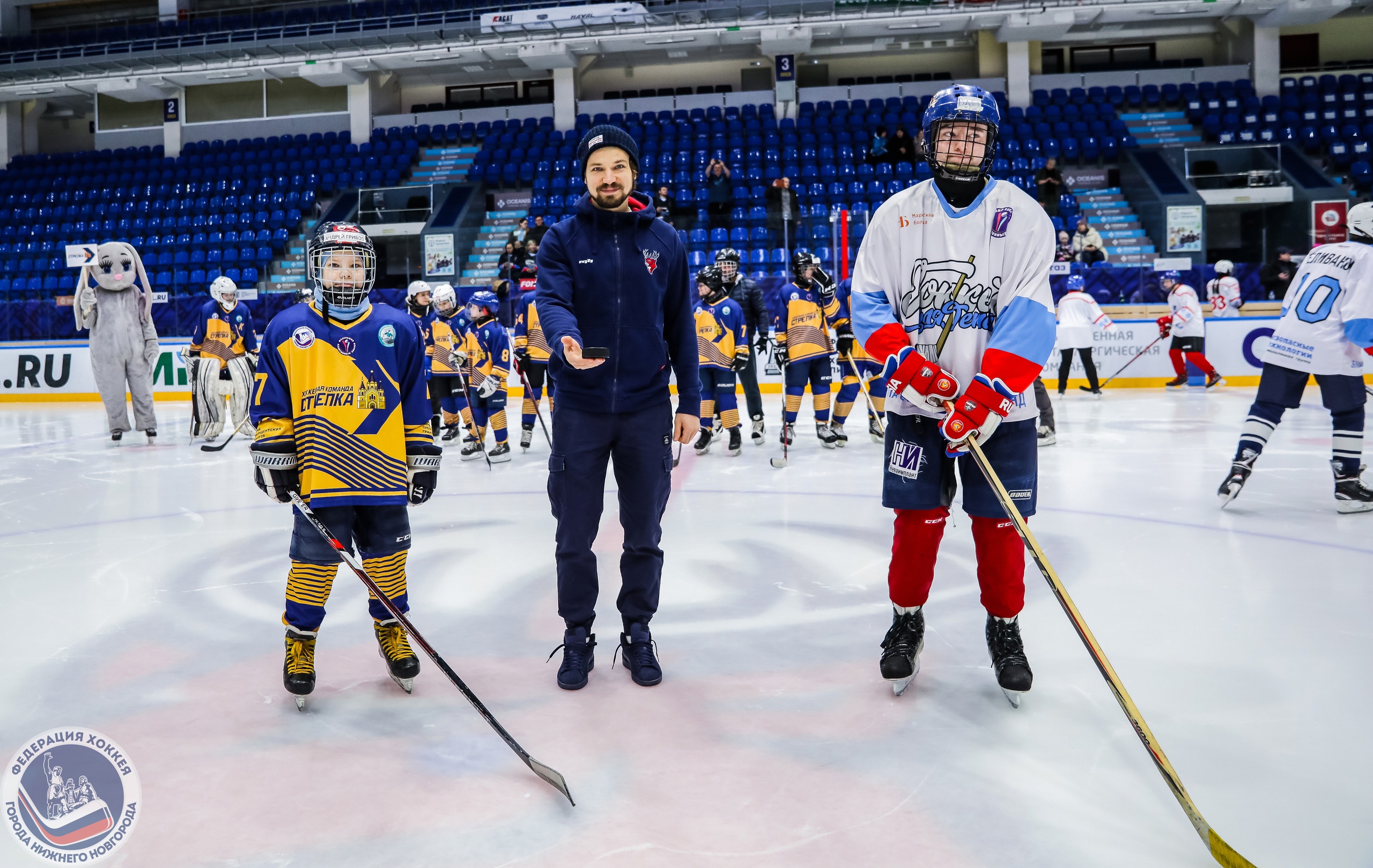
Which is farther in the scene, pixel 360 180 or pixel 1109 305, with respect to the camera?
pixel 360 180

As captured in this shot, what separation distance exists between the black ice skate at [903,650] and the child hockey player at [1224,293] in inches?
481

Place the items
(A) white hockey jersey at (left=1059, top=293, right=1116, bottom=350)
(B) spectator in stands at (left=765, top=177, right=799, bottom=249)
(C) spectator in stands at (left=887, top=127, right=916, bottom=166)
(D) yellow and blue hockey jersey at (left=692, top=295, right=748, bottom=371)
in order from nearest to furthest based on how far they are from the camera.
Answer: (D) yellow and blue hockey jersey at (left=692, top=295, right=748, bottom=371) < (A) white hockey jersey at (left=1059, top=293, right=1116, bottom=350) < (B) spectator in stands at (left=765, top=177, right=799, bottom=249) < (C) spectator in stands at (left=887, top=127, right=916, bottom=166)

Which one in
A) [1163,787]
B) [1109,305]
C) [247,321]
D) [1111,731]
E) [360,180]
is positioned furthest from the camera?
[360,180]

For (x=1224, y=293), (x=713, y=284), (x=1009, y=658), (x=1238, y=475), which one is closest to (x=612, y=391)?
(x=1009, y=658)

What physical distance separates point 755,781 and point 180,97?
25.0 meters

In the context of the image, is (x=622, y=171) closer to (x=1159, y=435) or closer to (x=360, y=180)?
(x=1159, y=435)

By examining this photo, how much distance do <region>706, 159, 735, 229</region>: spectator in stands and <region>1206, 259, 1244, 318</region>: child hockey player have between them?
6994 mm

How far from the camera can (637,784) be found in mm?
2053

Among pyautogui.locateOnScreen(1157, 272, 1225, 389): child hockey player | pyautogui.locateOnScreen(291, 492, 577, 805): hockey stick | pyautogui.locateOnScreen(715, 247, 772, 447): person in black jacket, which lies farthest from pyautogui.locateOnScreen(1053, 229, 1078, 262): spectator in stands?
pyautogui.locateOnScreen(291, 492, 577, 805): hockey stick

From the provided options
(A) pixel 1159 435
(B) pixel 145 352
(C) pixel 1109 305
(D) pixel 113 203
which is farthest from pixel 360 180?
(A) pixel 1159 435

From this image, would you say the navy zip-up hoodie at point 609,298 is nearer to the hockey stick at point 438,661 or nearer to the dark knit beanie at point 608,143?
the dark knit beanie at point 608,143

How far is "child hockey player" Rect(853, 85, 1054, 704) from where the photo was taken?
2441 mm

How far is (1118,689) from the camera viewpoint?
2049 millimetres

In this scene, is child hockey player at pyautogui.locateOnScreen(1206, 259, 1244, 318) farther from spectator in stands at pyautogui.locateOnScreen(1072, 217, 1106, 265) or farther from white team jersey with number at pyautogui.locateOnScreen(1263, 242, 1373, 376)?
white team jersey with number at pyautogui.locateOnScreen(1263, 242, 1373, 376)
